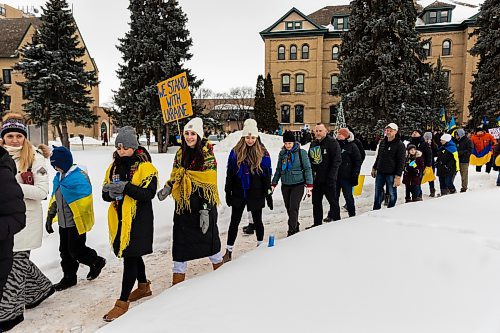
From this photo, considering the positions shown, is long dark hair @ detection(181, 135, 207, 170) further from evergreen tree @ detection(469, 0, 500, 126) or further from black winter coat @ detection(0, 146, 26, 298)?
evergreen tree @ detection(469, 0, 500, 126)

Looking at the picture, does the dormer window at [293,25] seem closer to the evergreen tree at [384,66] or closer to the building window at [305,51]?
the building window at [305,51]

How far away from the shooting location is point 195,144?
4.41m

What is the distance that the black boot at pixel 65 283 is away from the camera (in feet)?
15.6

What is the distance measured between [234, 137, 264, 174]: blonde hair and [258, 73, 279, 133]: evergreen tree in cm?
3351

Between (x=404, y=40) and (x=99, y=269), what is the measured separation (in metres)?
19.8

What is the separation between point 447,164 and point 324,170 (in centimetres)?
518

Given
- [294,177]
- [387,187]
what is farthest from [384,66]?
[294,177]

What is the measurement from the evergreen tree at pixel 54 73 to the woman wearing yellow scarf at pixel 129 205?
16789 mm

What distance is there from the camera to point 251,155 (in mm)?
5430

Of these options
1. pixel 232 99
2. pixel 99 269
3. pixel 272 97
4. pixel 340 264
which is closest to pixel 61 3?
pixel 99 269

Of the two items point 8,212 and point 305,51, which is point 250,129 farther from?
point 305,51

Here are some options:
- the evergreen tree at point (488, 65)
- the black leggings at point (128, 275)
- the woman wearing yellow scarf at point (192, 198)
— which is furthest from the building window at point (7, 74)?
the black leggings at point (128, 275)

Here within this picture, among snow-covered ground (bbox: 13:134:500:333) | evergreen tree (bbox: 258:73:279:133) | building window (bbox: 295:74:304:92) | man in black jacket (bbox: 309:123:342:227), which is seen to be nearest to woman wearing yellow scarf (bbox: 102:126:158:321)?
snow-covered ground (bbox: 13:134:500:333)

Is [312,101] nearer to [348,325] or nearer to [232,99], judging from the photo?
[232,99]
